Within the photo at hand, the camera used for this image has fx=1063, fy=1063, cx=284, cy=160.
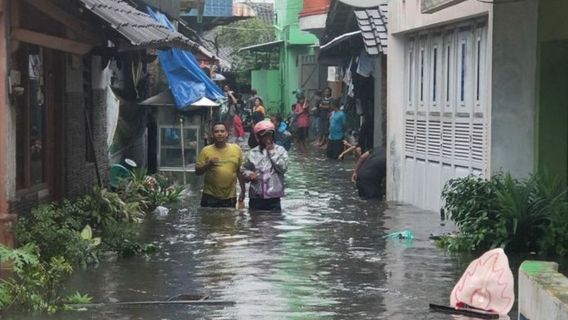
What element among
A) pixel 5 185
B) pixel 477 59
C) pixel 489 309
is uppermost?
pixel 477 59

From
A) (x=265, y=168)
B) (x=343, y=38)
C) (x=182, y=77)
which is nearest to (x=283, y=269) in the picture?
(x=265, y=168)

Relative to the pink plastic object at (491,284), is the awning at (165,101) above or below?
above

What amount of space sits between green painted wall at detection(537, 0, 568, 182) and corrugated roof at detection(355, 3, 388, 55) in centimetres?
764

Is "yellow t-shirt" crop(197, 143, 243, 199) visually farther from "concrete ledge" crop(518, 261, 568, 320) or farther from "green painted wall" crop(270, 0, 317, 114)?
"green painted wall" crop(270, 0, 317, 114)

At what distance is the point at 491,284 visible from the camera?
808 centimetres

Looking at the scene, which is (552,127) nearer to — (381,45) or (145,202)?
(145,202)

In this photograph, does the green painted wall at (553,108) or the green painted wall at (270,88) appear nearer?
the green painted wall at (553,108)

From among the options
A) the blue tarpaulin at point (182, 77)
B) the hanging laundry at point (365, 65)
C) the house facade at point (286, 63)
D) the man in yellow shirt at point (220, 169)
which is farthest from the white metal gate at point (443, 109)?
the house facade at point (286, 63)

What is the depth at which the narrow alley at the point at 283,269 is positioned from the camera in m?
8.75

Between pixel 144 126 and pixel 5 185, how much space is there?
1231 centimetres

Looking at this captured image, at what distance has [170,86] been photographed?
72.1 feet

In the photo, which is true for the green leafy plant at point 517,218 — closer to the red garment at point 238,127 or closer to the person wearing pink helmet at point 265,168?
the person wearing pink helmet at point 265,168

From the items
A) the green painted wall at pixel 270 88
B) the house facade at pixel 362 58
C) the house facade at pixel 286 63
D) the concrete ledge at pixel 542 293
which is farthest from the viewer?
the green painted wall at pixel 270 88

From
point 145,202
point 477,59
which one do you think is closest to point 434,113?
point 477,59
